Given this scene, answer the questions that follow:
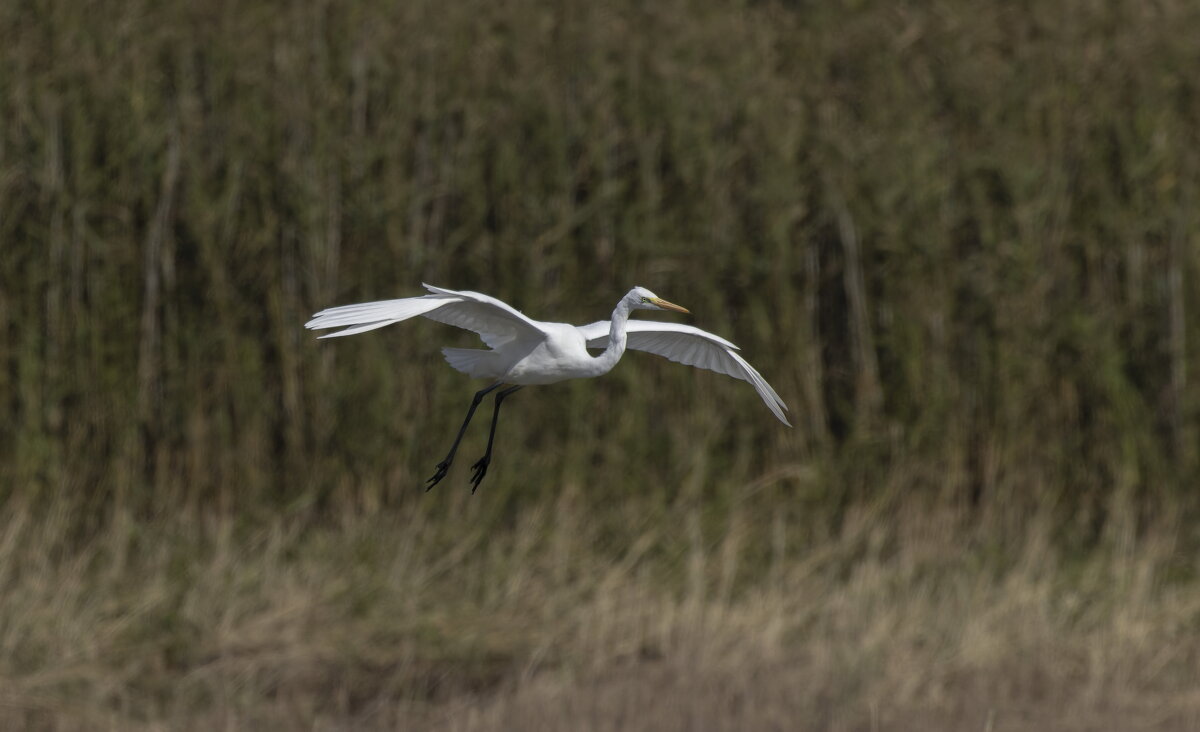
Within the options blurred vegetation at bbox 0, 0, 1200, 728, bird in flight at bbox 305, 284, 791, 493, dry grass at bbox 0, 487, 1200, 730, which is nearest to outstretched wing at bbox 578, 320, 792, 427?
bird in flight at bbox 305, 284, 791, 493

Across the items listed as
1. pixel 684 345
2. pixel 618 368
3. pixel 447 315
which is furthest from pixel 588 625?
pixel 447 315

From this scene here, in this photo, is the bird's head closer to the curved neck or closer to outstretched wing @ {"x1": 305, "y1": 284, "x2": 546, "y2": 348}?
the curved neck

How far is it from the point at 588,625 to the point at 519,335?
346cm

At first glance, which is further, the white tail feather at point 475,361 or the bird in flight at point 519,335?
the white tail feather at point 475,361

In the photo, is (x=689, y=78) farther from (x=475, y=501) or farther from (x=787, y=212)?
(x=475, y=501)

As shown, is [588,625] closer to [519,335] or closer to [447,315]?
[447,315]

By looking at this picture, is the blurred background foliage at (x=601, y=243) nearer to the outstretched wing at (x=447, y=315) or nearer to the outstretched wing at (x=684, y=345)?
the outstretched wing at (x=684, y=345)

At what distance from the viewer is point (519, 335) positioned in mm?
1994

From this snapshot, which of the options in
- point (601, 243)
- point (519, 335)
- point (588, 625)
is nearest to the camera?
point (519, 335)

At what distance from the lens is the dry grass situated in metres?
5.00

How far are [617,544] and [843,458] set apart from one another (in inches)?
39.3

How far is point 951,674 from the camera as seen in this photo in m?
5.19

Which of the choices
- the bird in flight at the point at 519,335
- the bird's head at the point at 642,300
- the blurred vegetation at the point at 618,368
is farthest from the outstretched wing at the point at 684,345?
the blurred vegetation at the point at 618,368

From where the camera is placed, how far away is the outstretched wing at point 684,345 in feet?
6.83
